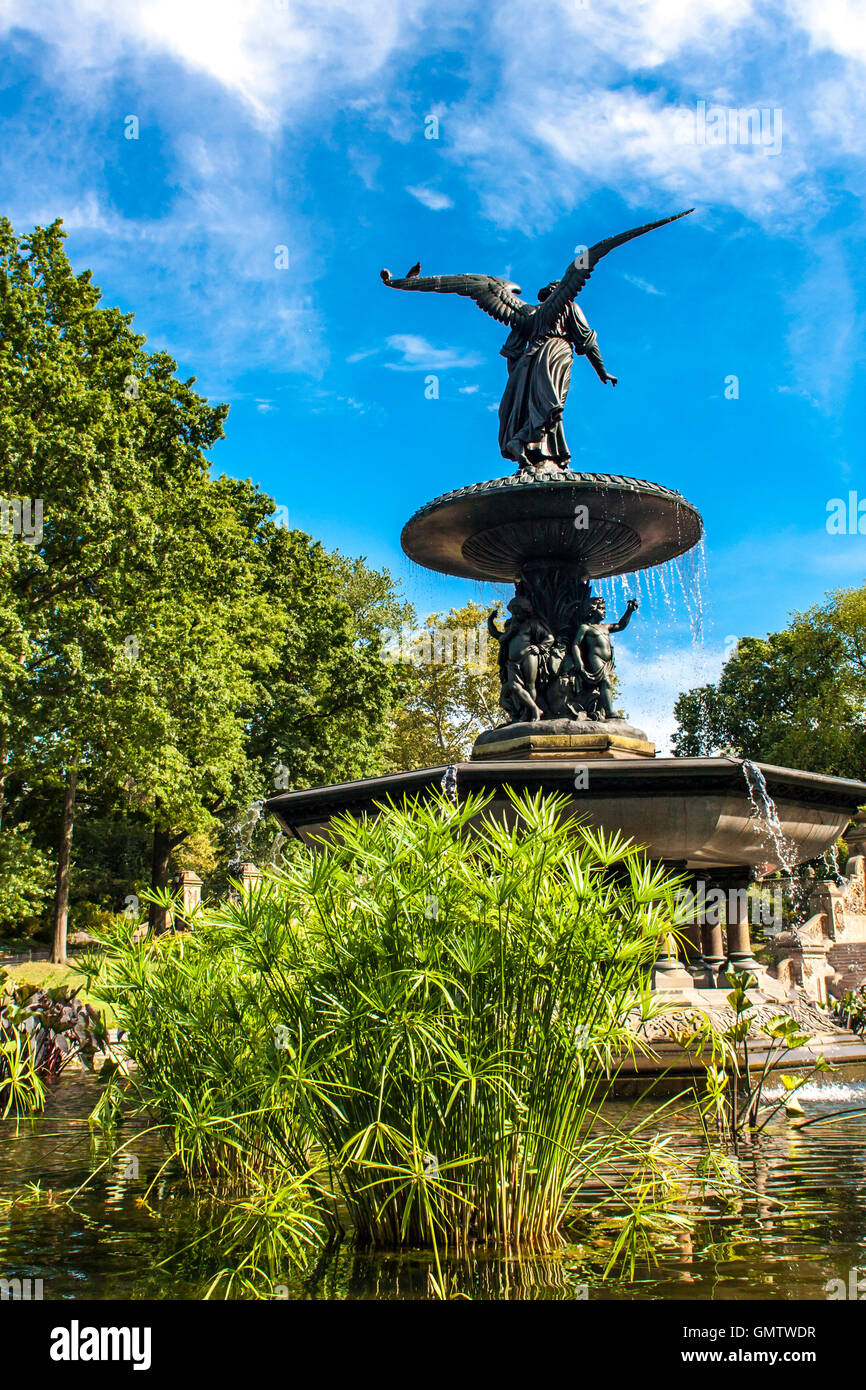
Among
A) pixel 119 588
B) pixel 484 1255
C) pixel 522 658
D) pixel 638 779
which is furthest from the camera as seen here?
pixel 119 588

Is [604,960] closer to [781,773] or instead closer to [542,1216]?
[542,1216]

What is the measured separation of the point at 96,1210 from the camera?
4.85 metres

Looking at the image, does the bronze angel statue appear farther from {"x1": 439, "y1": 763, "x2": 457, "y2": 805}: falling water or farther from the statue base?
{"x1": 439, "y1": 763, "x2": 457, "y2": 805}: falling water

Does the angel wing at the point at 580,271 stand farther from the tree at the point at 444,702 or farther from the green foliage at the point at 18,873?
the tree at the point at 444,702

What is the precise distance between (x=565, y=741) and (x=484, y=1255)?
7.40m

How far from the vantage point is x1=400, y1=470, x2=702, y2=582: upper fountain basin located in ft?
36.5

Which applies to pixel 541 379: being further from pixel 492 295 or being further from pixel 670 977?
pixel 670 977

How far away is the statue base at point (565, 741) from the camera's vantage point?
1070 centimetres

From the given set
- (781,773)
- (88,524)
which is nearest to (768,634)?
(88,524)

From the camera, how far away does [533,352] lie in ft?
42.8

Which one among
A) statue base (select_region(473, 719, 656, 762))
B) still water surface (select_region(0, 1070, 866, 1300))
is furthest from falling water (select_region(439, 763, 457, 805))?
still water surface (select_region(0, 1070, 866, 1300))

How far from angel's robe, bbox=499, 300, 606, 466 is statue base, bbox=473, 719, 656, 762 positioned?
3.56m

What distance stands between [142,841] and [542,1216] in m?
34.5
